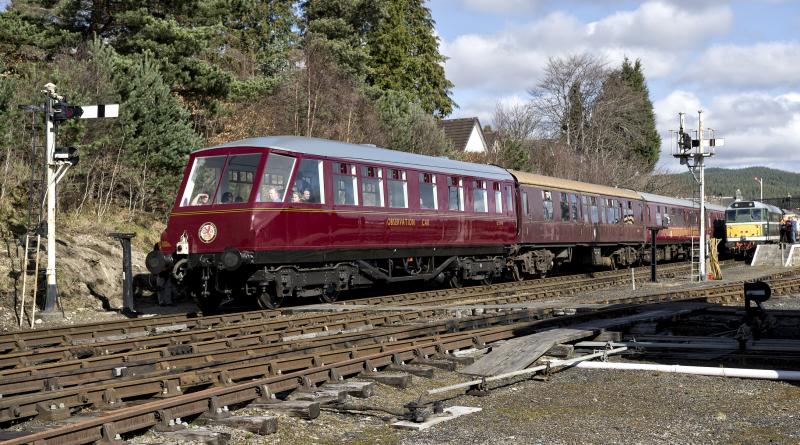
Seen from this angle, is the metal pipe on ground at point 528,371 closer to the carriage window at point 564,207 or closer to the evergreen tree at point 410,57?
the carriage window at point 564,207

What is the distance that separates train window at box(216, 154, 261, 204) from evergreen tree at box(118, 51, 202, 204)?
7590mm

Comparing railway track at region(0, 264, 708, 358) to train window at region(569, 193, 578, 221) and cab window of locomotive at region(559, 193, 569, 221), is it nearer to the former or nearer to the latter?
cab window of locomotive at region(559, 193, 569, 221)

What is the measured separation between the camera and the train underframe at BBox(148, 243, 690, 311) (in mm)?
15531

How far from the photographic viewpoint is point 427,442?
6.59 meters

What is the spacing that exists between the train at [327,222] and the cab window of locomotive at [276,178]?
2 centimetres

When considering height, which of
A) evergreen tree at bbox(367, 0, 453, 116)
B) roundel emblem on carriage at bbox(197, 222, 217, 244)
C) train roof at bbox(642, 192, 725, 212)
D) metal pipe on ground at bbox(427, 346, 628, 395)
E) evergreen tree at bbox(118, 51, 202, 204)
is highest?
evergreen tree at bbox(367, 0, 453, 116)

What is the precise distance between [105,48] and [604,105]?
42135 mm

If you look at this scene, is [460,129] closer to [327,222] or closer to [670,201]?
[670,201]

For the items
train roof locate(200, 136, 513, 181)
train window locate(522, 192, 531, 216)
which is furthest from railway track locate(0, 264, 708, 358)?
train window locate(522, 192, 531, 216)

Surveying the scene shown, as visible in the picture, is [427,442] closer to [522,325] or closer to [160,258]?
[522,325]

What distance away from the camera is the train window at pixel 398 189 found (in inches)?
718

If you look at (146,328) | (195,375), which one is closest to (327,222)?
(146,328)

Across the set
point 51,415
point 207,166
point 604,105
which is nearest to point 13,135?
point 207,166

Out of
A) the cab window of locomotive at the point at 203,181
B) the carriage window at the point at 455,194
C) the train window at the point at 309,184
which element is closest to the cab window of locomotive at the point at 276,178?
the train window at the point at 309,184
